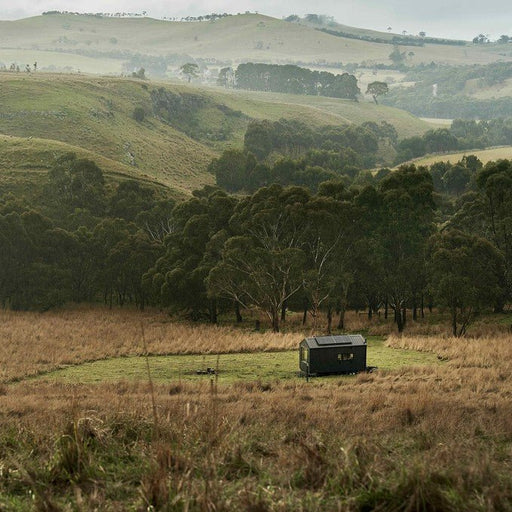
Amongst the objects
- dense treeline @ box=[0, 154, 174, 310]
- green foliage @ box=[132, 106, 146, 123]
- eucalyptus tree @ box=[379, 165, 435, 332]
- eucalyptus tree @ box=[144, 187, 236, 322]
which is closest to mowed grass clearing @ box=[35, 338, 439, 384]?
eucalyptus tree @ box=[379, 165, 435, 332]

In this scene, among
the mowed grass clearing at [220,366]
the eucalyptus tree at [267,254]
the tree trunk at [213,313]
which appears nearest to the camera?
the mowed grass clearing at [220,366]

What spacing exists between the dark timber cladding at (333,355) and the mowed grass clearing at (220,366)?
1131mm

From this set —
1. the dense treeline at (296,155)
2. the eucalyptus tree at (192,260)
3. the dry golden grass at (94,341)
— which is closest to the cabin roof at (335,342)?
the dry golden grass at (94,341)

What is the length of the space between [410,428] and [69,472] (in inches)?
248

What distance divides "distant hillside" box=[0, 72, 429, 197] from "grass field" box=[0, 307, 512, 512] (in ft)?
243

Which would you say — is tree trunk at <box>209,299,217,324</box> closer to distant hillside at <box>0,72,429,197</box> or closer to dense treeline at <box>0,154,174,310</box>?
dense treeline at <box>0,154,174,310</box>

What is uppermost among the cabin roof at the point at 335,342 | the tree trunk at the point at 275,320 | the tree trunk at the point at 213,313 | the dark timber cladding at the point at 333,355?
the cabin roof at the point at 335,342

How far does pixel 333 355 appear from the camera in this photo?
2419 cm

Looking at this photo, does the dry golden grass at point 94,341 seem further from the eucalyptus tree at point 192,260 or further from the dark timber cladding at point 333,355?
the dark timber cladding at point 333,355

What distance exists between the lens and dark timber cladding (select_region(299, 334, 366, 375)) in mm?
23953

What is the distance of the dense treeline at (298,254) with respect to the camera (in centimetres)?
4131

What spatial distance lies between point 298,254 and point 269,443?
34.3 m

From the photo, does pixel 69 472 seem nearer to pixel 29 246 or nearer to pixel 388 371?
pixel 388 371

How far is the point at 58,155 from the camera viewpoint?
9250cm
